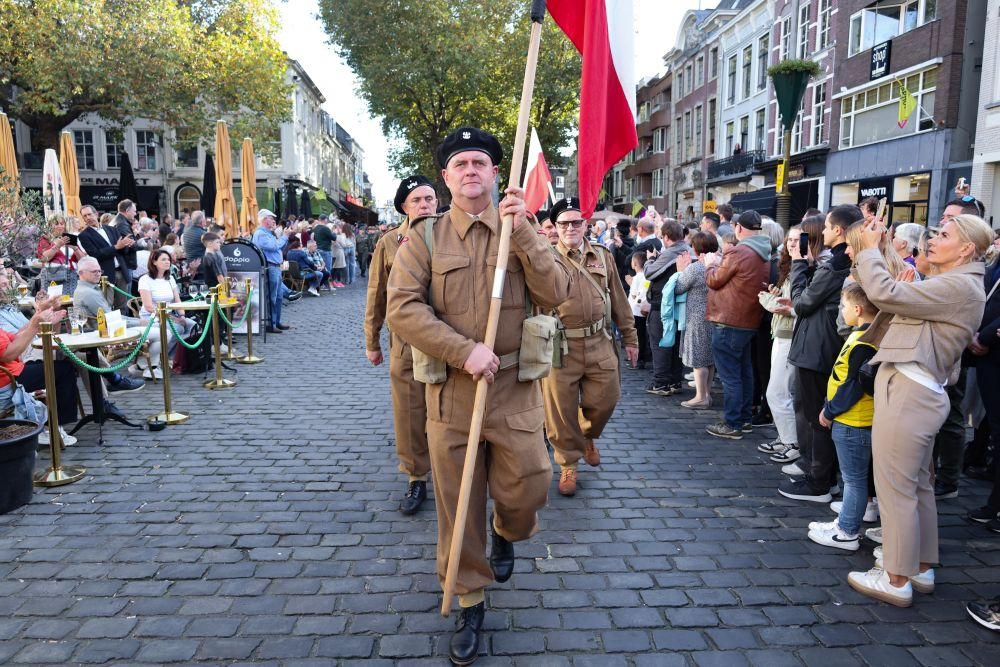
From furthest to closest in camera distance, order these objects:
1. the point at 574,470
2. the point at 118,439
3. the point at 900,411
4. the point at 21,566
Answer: the point at 118,439 → the point at 574,470 → the point at 21,566 → the point at 900,411

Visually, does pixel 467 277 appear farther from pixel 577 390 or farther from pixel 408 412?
pixel 577 390

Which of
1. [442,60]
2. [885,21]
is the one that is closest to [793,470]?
[885,21]

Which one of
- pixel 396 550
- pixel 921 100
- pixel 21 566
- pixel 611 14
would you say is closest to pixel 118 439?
pixel 21 566

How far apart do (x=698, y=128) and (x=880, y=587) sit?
42.7 meters

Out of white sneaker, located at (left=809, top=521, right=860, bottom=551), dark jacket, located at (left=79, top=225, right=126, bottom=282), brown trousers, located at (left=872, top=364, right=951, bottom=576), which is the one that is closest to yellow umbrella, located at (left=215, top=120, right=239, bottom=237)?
dark jacket, located at (left=79, top=225, right=126, bottom=282)

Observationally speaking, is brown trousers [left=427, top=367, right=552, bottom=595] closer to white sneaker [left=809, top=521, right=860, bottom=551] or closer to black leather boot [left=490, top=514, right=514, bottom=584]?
black leather boot [left=490, top=514, right=514, bottom=584]

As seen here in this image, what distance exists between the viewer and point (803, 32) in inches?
1172

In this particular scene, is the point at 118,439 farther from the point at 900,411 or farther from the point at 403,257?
the point at 900,411

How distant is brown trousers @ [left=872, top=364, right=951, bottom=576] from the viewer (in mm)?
3484

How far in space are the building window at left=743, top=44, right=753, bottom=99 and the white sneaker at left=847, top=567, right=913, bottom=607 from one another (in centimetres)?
3569

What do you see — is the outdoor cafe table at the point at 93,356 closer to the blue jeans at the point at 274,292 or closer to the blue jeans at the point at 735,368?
the blue jeans at the point at 735,368

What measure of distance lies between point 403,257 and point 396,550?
6.05 ft

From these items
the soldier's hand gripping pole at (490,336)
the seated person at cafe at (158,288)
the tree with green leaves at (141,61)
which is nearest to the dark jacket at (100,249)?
the seated person at cafe at (158,288)

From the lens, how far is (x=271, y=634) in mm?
3197
